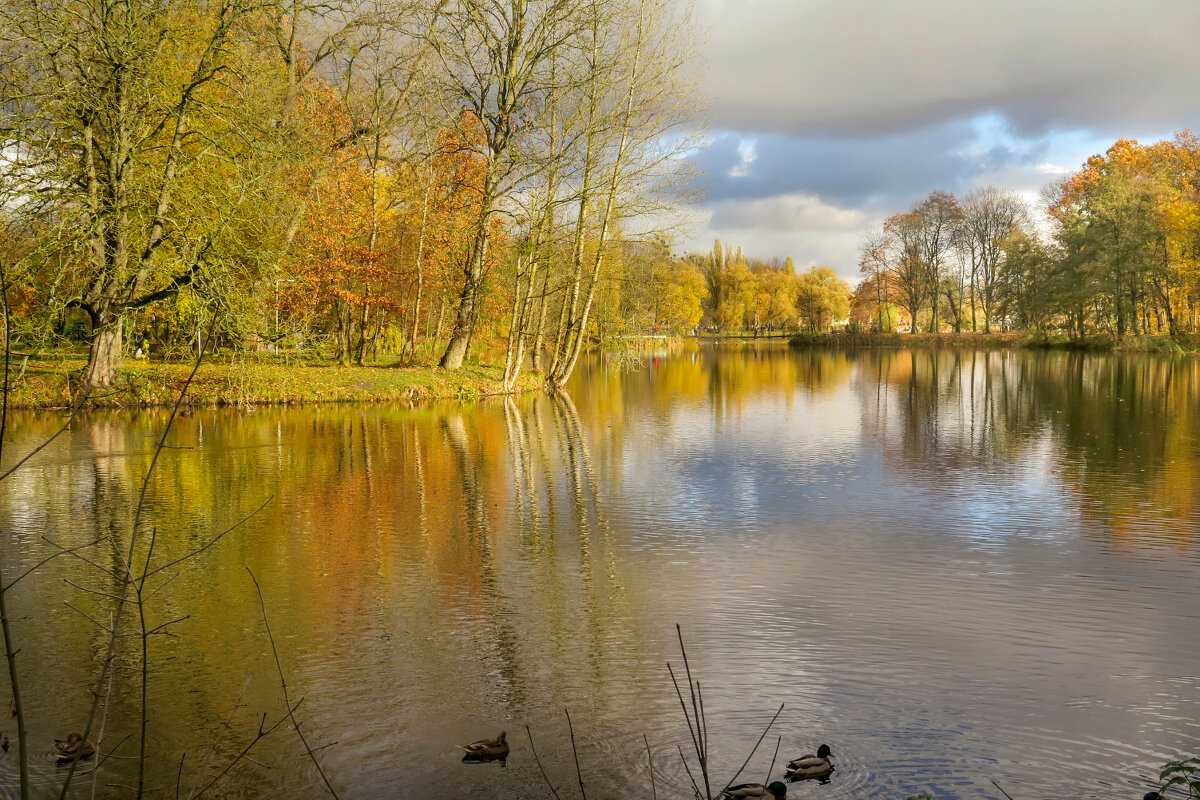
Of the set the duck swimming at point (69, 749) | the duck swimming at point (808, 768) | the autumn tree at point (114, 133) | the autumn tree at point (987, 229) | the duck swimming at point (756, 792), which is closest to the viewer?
the duck swimming at point (756, 792)

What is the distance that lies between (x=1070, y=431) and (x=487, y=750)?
1810 centimetres

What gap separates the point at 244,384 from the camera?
2441cm

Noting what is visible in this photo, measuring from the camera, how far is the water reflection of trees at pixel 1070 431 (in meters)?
12.9

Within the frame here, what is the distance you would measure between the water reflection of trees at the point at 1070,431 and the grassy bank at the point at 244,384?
13030 millimetres

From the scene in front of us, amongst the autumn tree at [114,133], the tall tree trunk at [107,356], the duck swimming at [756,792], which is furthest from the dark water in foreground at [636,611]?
the tall tree trunk at [107,356]

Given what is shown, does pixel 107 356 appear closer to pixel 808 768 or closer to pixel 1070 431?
pixel 1070 431

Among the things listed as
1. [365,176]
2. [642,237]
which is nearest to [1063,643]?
[642,237]

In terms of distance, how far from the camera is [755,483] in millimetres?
14219

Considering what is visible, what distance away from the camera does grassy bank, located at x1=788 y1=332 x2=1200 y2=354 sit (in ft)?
193

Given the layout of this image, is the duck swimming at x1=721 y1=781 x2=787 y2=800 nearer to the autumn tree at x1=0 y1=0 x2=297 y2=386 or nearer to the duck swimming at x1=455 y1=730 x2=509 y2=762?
the duck swimming at x1=455 y1=730 x2=509 y2=762

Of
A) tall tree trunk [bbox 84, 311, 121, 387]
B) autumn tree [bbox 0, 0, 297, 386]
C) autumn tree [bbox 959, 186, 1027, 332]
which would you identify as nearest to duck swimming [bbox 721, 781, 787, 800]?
autumn tree [bbox 0, 0, 297, 386]

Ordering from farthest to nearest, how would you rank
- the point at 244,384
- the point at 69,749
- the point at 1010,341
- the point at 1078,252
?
the point at 1010,341 → the point at 1078,252 → the point at 244,384 → the point at 69,749

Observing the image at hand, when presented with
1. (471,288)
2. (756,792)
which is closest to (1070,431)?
(756,792)

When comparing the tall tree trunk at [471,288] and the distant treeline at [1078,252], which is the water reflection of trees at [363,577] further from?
the distant treeline at [1078,252]
